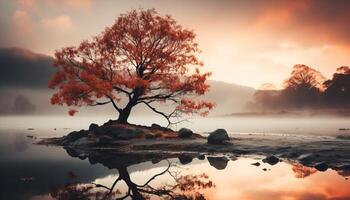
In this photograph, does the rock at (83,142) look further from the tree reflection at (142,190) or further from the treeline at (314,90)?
the treeline at (314,90)

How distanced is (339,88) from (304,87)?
34.0 feet

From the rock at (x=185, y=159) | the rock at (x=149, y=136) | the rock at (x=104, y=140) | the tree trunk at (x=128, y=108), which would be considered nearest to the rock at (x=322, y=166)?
the rock at (x=185, y=159)

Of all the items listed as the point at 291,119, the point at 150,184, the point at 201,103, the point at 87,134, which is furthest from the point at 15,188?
the point at 291,119

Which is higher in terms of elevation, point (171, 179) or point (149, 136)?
point (149, 136)

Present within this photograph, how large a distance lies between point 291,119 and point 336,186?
429ft

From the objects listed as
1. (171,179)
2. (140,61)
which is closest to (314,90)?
(140,61)

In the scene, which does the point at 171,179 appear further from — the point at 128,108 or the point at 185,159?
the point at 128,108

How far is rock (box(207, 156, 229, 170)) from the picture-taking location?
83.7 feet

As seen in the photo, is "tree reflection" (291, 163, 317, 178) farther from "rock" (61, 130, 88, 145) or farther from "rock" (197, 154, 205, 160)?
"rock" (61, 130, 88, 145)

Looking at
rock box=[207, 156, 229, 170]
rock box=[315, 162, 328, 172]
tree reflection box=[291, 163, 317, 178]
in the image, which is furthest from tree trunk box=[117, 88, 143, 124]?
rock box=[315, 162, 328, 172]

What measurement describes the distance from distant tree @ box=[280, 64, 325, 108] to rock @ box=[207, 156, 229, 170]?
3940 inches

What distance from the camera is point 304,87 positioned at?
126 m

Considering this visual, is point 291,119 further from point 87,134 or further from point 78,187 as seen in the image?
point 78,187

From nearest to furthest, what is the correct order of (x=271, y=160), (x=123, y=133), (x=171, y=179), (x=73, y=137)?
(x=171, y=179), (x=271, y=160), (x=123, y=133), (x=73, y=137)
